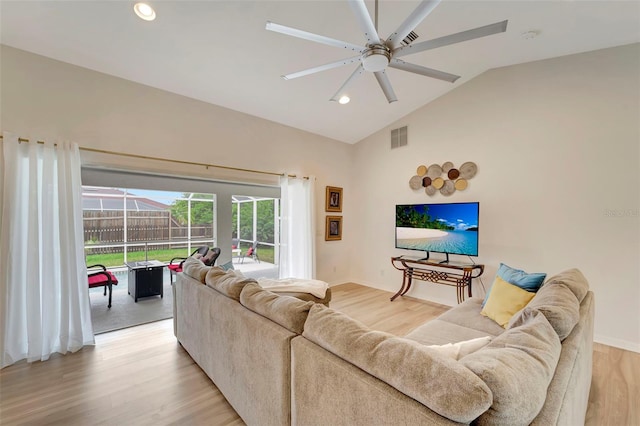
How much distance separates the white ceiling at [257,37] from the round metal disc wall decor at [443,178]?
4.36 ft

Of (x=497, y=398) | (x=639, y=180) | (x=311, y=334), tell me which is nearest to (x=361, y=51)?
(x=311, y=334)

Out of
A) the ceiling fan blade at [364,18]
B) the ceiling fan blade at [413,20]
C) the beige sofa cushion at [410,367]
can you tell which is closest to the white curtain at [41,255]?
the beige sofa cushion at [410,367]

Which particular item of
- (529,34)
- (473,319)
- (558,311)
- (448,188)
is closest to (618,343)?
(473,319)

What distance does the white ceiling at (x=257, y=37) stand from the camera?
2410 mm

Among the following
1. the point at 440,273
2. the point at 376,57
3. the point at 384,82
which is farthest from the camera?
the point at 440,273

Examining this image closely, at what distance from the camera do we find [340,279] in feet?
18.0

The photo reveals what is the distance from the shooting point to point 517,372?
2.81ft

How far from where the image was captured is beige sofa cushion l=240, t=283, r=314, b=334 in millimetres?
1439

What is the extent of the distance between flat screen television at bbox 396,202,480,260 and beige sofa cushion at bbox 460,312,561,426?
9.35ft

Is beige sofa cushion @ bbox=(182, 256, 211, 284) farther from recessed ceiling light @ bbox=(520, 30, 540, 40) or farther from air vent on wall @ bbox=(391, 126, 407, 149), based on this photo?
recessed ceiling light @ bbox=(520, 30, 540, 40)

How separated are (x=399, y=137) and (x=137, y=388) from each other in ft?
15.7

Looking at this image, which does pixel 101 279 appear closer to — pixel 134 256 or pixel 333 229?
pixel 134 256

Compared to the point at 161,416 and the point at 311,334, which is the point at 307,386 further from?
the point at 161,416

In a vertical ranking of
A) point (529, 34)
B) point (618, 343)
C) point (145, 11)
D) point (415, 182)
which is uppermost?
point (529, 34)
